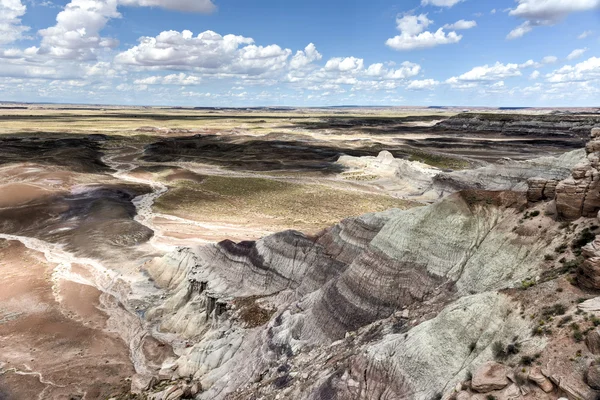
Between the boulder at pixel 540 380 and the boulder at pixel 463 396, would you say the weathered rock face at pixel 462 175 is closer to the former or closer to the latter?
the boulder at pixel 540 380


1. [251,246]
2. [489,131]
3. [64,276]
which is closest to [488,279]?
[251,246]

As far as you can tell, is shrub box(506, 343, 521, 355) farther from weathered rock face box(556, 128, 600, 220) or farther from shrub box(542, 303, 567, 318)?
weathered rock face box(556, 128, 600, 220)

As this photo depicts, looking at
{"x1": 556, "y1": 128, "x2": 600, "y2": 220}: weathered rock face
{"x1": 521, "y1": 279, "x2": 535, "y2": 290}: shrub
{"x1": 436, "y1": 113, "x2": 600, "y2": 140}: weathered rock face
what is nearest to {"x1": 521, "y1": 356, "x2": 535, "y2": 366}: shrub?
{"x1": 521, "y1": 279, "x2": 535, "y2": 290}: shrub

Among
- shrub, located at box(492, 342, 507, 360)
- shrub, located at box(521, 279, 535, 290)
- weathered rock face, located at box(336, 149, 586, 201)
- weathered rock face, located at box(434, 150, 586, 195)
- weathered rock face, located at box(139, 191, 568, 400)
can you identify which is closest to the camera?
shrub, located at box(492, 342, 507, 360)

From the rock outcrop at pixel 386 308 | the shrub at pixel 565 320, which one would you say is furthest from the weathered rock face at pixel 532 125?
the shrub at pixel 565 320

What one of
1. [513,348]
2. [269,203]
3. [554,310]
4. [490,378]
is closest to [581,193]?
[554,310]

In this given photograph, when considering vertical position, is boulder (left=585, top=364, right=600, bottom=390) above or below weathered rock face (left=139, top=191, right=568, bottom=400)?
above
